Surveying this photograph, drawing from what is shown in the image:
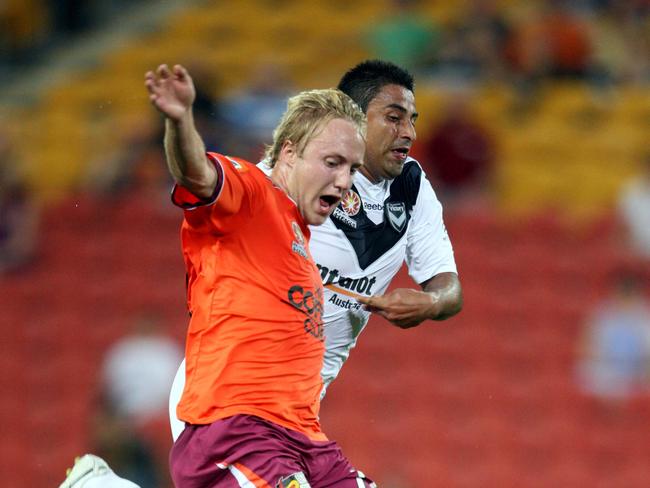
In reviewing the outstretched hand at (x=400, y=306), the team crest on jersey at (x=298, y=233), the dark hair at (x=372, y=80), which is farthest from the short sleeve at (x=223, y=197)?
the dark hair at (x=372, y=80)

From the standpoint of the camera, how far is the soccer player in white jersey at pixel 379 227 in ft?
16.0

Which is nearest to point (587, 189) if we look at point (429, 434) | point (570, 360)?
point (570, 360)

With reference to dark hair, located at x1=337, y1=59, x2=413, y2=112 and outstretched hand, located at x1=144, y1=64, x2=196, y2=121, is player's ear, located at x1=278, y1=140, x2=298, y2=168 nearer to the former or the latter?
outstretched hand, located at x1=144, y1=64, x2=196, y2=121

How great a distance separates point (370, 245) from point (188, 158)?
1.35m

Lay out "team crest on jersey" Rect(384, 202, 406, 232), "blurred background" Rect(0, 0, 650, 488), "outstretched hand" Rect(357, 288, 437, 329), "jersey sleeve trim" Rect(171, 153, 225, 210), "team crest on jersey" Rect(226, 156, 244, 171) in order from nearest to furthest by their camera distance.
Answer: "jersey sleeve trim" Rect(171, 153, 225, 210)
"team crest on jersey" Rect(226, 156, 244, 171)
"outstretched hand" Rect(357, 288, 437, 329)
"team crest on jersey" Rect(384, 202, 406, 232)
"blurred background" Rect(0, 0, 650, 488)

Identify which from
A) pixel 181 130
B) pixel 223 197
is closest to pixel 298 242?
pixel 223 197

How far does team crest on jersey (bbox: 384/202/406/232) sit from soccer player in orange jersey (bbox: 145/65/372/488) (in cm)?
82

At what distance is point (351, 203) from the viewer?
489 centimetres

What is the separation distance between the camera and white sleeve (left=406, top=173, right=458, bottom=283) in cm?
513

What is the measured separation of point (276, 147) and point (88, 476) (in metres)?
1.36

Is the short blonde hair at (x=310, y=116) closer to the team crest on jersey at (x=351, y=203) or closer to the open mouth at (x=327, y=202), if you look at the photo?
the open mouth at (x=327, y=202)

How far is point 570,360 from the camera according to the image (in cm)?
983

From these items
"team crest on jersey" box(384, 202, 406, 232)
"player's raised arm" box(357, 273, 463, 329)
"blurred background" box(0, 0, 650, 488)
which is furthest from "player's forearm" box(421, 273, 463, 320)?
"blurred background" box(0, 0, 650, 488)

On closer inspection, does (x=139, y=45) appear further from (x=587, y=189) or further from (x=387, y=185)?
(x=387, y=185)
